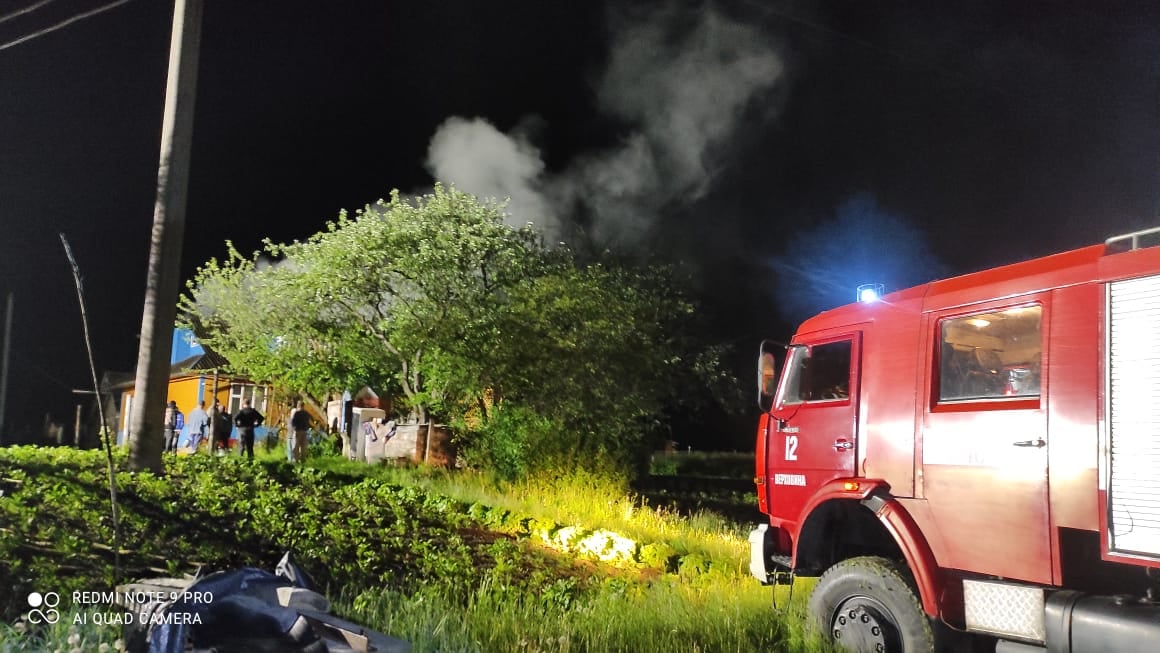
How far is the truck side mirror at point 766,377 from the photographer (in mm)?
6277

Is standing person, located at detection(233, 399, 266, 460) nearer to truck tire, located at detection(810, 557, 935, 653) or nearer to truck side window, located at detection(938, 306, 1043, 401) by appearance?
truck tire, located at detection(810, 557, 935, 653)

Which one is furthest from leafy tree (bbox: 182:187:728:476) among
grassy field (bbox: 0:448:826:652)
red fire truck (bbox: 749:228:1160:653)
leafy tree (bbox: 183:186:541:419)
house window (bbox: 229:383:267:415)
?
house window (bbox: 229:383:267:415)

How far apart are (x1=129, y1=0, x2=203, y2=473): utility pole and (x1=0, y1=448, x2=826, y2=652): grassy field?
0.68 m

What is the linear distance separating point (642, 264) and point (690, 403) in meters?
5.22

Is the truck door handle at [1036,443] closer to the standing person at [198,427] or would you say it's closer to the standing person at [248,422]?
the standing person at [248,422]

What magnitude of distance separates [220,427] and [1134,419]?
20169 mm

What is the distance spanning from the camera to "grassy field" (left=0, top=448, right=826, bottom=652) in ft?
18.0

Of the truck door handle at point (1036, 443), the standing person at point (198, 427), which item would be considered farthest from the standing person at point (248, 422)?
the truck door handle at point (1036, 443)

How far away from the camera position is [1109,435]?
4164mm

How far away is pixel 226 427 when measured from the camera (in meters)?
21.3

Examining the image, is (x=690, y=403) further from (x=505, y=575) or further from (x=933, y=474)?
(x=933, y=474)

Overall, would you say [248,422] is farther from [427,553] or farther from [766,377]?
[766,377]

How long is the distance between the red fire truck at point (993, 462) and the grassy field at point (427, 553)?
0.76 meters

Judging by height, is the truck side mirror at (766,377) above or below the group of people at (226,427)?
above
